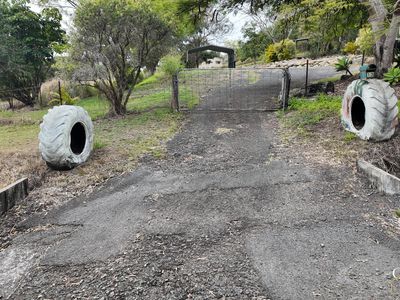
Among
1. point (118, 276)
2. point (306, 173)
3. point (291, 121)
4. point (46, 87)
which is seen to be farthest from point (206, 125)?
point (46, 87)

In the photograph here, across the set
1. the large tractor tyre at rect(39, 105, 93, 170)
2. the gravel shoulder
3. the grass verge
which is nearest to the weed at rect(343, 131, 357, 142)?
the grass verge

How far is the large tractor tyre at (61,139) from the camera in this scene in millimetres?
4449

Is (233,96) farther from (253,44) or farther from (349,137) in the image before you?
(253,44)

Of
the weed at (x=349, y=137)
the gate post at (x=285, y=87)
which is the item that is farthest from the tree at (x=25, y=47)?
the weed at (x=349, y=137)

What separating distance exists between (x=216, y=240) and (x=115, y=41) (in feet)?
21.6

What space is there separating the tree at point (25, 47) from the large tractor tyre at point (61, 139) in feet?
32.3

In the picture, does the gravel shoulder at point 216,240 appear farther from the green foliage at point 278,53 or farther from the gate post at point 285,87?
the green foliage at point 278,53

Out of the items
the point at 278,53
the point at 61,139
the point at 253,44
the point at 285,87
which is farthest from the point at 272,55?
the point at 61,139

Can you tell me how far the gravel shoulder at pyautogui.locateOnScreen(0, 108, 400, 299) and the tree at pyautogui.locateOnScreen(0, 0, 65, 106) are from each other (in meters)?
11.8

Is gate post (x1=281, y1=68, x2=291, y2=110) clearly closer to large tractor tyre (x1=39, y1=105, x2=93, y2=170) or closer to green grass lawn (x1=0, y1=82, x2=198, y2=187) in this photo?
green grass lawn (x1=0, y1=82, x2=198, y2=187)

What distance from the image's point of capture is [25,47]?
1404 cm

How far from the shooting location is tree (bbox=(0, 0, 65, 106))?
13.2 m

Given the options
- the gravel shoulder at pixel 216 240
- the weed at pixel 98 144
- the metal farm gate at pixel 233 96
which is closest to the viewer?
the gravel shoulder at pixel 216 240

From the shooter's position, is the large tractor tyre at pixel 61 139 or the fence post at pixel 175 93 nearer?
the large tractor tyre at pixel 61 139
